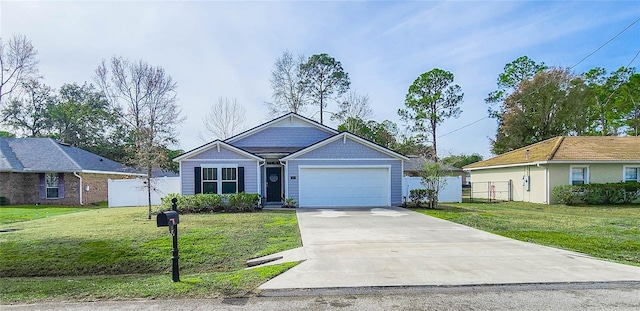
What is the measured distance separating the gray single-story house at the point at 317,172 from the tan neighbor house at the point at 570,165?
28.9 ft

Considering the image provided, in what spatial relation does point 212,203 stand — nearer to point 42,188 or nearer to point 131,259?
point 131,259

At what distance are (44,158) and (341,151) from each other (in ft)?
62.4

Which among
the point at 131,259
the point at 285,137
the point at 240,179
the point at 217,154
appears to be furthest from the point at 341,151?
the point at 131,259

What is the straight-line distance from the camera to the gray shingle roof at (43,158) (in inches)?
838

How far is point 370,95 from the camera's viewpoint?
114 feet

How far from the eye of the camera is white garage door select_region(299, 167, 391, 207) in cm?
1720

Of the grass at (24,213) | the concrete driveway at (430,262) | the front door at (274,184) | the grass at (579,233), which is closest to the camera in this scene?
the concrete driveway at (430,262)

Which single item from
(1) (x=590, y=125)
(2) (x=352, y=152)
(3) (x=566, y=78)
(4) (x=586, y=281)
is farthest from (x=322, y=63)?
(4) (x=586, y=281)

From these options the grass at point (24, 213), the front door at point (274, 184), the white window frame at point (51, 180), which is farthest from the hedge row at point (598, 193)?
the white window frame at point (51, 180)

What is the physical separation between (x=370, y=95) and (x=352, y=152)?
1851cm

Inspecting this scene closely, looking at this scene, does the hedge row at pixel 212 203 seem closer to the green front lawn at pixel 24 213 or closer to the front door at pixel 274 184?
the front door at pixel 274 184

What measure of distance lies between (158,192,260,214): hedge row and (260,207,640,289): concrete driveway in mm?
6503

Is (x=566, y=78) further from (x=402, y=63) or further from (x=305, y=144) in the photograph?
(x=305, y=144)

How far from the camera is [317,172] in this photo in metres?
17.3
